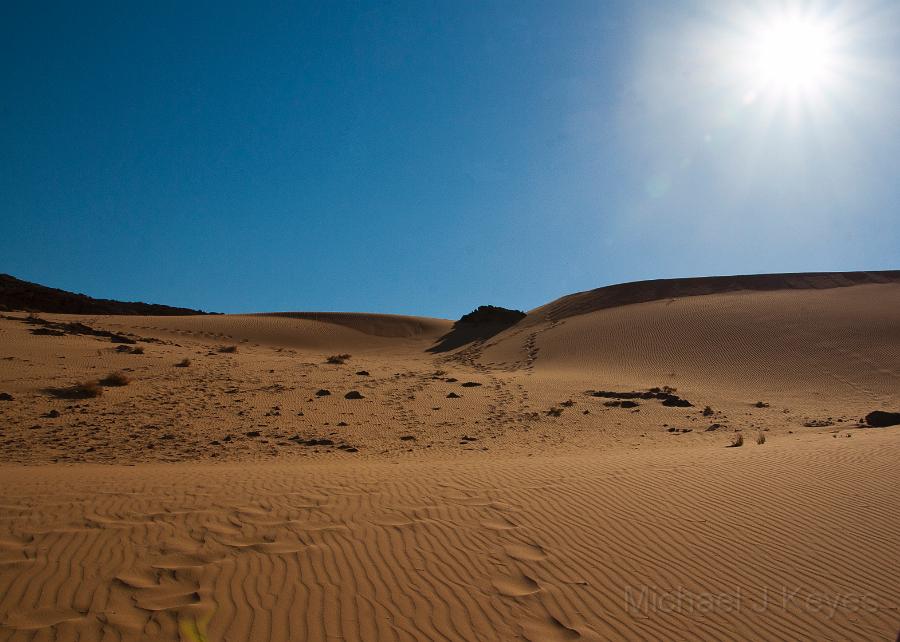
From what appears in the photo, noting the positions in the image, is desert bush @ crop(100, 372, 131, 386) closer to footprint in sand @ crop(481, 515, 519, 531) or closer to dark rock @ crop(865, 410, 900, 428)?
footprint in sand @ crop(481, 515, 519, 531)

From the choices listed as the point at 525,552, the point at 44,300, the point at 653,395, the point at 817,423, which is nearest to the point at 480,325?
the point at 653,395

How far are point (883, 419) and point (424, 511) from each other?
13.7 m

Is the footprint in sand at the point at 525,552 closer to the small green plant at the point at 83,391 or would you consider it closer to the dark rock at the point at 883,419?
the small green plant at the point at 83,391

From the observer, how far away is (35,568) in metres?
4.58

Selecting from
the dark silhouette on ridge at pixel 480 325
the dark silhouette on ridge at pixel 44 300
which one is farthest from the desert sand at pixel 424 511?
the dark silhouette on ridge at pixel 44 300

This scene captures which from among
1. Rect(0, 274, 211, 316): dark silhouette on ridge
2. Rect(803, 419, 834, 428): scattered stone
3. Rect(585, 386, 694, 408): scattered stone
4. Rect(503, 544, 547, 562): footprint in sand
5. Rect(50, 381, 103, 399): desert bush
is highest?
Rect(0, 274, 211, 316): dark silhouette on ridge

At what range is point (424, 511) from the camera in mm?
6352

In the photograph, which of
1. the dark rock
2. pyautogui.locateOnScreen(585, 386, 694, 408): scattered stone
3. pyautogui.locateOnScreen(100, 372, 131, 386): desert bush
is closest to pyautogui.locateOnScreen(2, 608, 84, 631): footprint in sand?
pyautogui.locateOnScreen(100, 372, 131, 386): desert bush

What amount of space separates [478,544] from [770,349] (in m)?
26.3

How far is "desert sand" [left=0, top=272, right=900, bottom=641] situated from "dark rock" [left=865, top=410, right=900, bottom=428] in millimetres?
1008

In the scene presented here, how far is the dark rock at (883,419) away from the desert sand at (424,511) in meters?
1.01

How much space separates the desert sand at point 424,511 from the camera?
Result: 4172 mm

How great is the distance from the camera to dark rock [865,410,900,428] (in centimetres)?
1354

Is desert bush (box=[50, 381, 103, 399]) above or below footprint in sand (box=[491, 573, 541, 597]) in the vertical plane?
above
